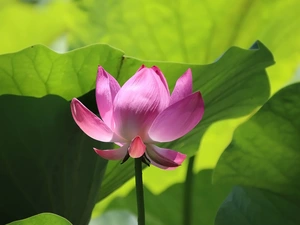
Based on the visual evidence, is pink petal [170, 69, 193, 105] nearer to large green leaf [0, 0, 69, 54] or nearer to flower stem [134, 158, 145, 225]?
flower stem [134, 158, 145, 225]

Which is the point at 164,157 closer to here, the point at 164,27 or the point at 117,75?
the point at 117,75

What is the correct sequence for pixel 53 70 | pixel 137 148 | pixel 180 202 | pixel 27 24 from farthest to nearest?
pixel 180 202 < pixel 27 24 < pixel 53 70 < pixel 137 148

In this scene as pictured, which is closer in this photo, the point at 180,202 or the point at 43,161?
the point at 43,161

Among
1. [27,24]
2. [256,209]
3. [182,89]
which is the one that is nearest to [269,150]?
[256,209]

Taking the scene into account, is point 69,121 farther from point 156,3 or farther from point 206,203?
point 206,203

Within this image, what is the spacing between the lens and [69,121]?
0.51 meters

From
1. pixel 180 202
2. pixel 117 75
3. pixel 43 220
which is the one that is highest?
pixel 117 75

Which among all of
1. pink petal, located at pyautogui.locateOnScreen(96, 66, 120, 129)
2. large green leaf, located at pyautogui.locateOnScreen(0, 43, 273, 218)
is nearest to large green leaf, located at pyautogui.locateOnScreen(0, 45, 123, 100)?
large green leaf, located at pyautogui.locateOnScreen(0, 43, 273, 218)

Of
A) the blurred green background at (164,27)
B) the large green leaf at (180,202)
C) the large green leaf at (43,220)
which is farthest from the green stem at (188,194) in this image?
the large green leaf at (43,220)

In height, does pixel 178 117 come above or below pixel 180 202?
above

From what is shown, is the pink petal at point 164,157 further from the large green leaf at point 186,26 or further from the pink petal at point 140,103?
the large green leaf at point 186,26

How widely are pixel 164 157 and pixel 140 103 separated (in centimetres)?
4

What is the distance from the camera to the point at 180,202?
80cm

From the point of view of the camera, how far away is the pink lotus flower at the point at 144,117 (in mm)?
366
